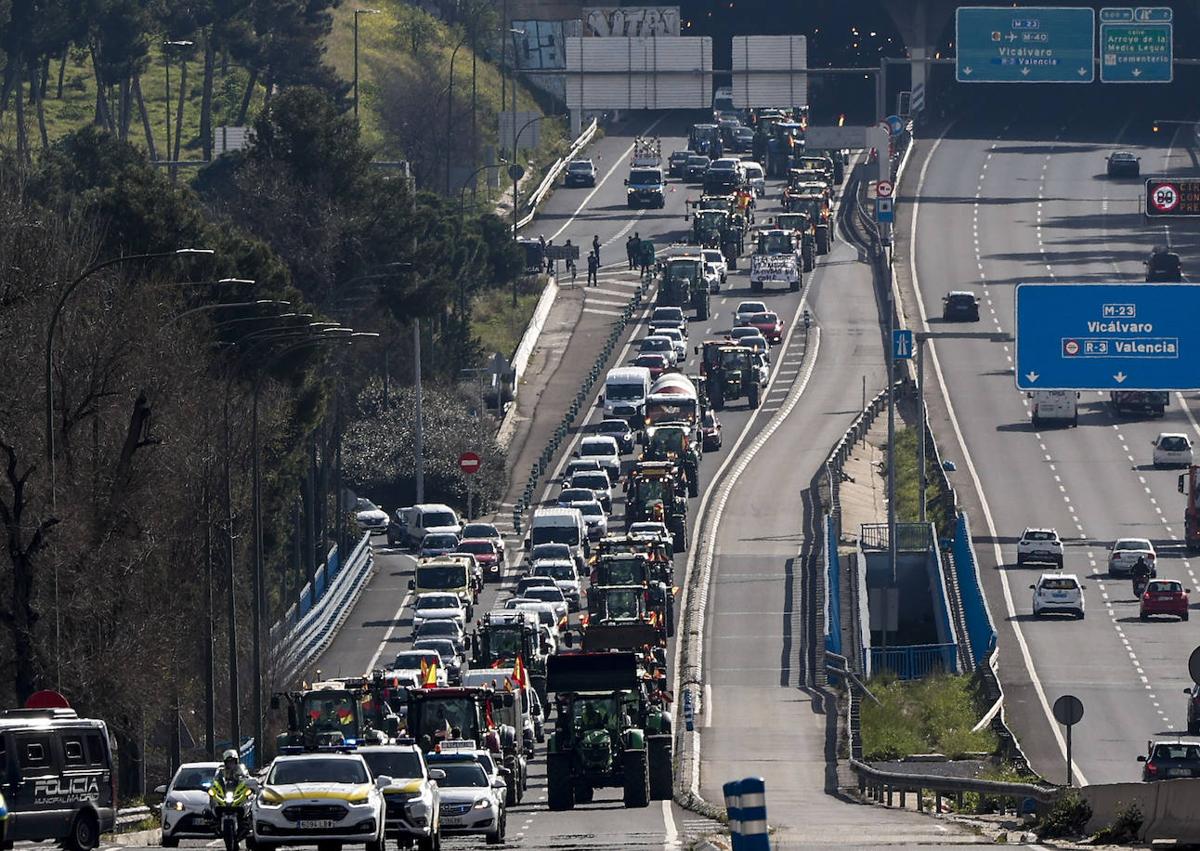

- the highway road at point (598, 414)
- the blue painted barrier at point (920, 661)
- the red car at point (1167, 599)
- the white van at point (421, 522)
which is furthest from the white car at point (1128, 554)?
the white van at point (421, 522)

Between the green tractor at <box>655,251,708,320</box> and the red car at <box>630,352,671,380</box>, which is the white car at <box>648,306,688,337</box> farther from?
the red car at <box>630,352,671,380</box>

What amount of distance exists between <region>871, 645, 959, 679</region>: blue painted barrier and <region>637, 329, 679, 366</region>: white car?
44036 mm

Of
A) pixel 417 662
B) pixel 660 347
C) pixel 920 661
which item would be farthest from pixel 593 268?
pixel 417 662

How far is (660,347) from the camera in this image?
404 ft

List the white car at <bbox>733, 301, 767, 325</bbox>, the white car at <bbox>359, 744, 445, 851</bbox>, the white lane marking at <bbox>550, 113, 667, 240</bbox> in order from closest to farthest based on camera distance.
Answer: the white car at <bbox>359, 744, 445, 851</bbox>
the white car at <bbox>733, 301, 767, 325</bbox>
the white lane marking at <bbox>550, 113, 667, 240</bbox>

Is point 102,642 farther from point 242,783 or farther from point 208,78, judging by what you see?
point 208,78

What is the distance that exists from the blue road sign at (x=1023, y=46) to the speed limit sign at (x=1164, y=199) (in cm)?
1414

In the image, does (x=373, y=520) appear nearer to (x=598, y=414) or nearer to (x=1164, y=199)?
(x=598, y=414)

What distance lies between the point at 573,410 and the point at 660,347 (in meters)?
7.05

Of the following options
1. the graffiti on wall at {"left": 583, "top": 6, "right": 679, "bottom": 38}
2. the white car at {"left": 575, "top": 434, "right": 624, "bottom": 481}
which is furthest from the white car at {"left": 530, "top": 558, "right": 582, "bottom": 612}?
the graffiti on wall at {"left": 583, "top": 6, "right": 679, "bottom": 38}

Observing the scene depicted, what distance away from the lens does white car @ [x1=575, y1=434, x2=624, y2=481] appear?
345ft

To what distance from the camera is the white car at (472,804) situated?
41719 millimetres

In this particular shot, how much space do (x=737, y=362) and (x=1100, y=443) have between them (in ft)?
48.9

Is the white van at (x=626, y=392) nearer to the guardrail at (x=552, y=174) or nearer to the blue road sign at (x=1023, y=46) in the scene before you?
the blue road sign at (x=1023, y=46)
